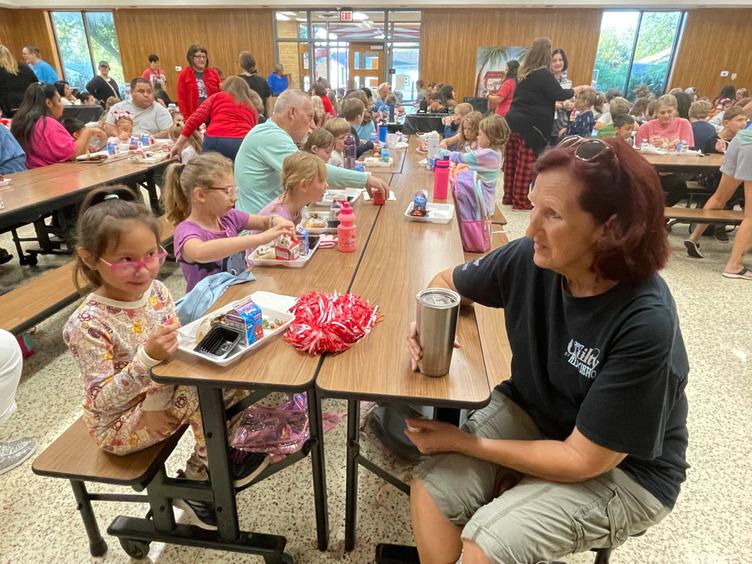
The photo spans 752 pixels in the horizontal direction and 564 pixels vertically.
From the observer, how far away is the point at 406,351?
1222 millimetres

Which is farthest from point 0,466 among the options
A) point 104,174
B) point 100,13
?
point 100,13

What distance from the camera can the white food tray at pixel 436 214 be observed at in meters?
2.31

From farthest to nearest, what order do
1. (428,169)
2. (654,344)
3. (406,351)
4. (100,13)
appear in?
(100,13) → (428,169) → (406,351) → (654,344)

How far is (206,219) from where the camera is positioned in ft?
6.40

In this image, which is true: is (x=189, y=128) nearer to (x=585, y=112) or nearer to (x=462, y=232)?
(x=462, y=232)

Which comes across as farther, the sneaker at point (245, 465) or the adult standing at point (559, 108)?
the adult standing at point (559, 108)

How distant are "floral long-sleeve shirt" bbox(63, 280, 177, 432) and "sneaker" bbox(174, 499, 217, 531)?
401mm

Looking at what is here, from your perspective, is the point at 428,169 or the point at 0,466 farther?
the point at 428,169

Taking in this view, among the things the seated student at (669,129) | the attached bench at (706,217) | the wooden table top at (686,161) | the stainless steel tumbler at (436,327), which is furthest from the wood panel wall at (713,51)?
the stainless steel tumbler at (436,327)

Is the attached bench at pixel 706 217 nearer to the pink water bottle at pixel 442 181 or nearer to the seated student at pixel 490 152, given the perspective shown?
the seated student at pixel 490 152

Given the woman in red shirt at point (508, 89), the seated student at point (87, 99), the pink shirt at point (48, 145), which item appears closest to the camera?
the pink shirt at point (48, 145)

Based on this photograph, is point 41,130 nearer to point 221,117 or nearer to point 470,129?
point 221,117

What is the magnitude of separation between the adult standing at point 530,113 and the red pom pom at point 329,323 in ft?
13.9

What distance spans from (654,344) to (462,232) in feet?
5.57
